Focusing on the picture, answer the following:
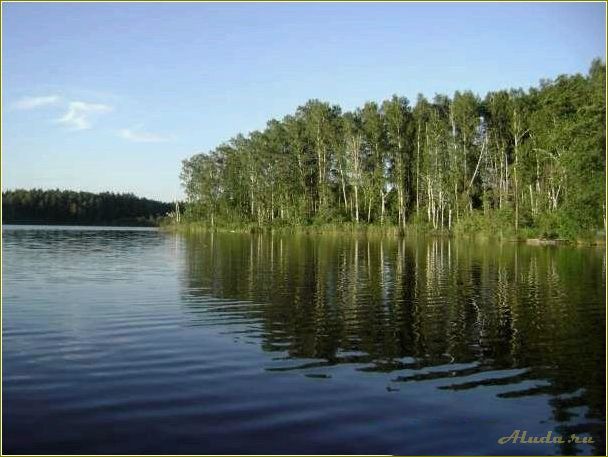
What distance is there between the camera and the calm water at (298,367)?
31.2 feet

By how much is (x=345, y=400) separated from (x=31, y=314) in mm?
Result: 13583

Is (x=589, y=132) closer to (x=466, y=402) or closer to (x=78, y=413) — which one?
(x=466, y=402)

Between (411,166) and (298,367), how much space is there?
9171 cm

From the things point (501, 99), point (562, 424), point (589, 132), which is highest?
point (501, 99)

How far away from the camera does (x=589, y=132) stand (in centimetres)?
3844

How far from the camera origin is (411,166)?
10194 cm

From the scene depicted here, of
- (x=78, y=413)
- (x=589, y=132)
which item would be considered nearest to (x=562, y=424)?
(x=78, y=413)

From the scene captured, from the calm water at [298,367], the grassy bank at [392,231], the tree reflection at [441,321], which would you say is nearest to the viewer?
the calm water at [298,367]

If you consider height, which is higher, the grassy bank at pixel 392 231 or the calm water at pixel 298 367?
the grassy bank at pixel 392 231

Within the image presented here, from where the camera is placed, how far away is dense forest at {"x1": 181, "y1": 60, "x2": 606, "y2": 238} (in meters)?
78.6

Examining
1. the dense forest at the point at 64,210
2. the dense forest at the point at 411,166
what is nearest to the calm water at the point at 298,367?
the dense forest at the point at 411,166

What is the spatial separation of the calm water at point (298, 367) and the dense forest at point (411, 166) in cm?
5002

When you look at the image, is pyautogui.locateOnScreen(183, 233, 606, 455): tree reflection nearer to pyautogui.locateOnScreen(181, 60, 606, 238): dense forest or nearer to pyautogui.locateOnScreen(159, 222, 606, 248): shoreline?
pyautogui.locateOnScreen(159, 222, 606, 248): shoreline

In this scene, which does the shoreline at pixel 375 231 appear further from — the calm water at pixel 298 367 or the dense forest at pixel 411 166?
the calm water at pixel 298 367
